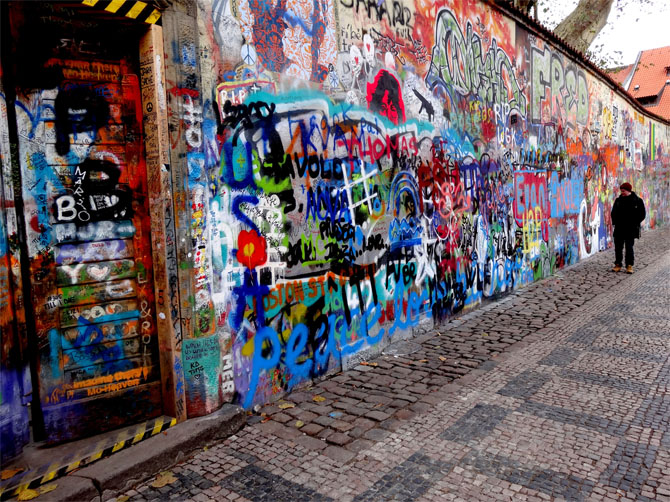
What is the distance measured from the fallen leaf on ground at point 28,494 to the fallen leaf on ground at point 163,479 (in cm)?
66

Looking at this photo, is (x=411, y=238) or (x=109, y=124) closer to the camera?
(x=109, y=124)

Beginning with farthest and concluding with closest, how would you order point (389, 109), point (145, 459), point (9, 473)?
point (389, 109) → point (145, 459) → point (9, 473)

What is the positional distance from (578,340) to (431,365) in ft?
6.76

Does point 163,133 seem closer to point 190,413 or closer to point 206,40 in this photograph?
point 206,40

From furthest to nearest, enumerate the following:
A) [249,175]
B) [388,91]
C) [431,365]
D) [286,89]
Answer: [388,91] < [431,365] < [286,89] < [249,175]

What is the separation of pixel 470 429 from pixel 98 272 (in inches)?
121

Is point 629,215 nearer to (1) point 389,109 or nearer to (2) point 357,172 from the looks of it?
(1) point 389,109

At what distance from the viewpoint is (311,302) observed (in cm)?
486

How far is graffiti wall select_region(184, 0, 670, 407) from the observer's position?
4.17 m

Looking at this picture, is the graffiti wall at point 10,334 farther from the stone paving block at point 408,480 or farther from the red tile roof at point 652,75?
the red tile roof at point 652,75

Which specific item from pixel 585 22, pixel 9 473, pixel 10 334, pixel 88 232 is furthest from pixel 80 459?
pixel 585 22

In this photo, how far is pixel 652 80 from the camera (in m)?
40.2

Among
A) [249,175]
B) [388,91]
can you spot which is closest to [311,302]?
[249,175]

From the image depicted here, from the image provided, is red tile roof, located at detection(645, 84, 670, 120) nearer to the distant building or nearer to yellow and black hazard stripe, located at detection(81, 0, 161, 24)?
the distant building
